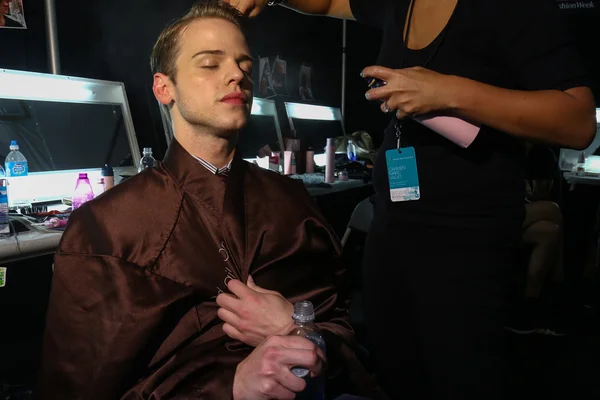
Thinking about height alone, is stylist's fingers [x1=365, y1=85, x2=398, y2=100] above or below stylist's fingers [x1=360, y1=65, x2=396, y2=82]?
below

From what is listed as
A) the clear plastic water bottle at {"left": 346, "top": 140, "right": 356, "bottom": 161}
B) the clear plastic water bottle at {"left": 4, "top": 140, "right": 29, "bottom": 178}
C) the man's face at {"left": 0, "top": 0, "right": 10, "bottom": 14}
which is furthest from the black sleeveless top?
the clear plastic water bottle at {"left": 346, "top": 140, "right": 356, "bottom": 161}

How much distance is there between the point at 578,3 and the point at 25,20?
5.12m

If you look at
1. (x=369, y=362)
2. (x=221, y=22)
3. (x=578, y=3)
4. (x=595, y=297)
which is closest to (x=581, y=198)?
(x=595, y=297)

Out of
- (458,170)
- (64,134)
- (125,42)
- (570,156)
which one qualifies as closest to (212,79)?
(458,170)

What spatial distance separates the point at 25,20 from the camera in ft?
7.27

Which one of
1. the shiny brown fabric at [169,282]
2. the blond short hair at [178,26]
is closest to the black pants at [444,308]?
the shiny brown fabric at [169,282]

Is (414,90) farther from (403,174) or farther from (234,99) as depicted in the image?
(234,99)

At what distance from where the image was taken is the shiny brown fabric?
0.90 m

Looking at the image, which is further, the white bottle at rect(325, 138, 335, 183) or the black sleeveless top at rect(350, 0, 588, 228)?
the white bottle at rect(325, 138, 335, 183)

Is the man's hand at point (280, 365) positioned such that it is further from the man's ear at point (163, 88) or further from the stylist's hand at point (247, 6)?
the stylist's hand at point (247, 6)

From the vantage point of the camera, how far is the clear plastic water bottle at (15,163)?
196 cm

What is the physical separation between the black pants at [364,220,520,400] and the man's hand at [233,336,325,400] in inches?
16.4

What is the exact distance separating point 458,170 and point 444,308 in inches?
13.1

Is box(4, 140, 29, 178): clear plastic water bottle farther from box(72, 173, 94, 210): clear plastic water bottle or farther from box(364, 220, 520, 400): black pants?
box(364, 220, 520, 400): black pants
